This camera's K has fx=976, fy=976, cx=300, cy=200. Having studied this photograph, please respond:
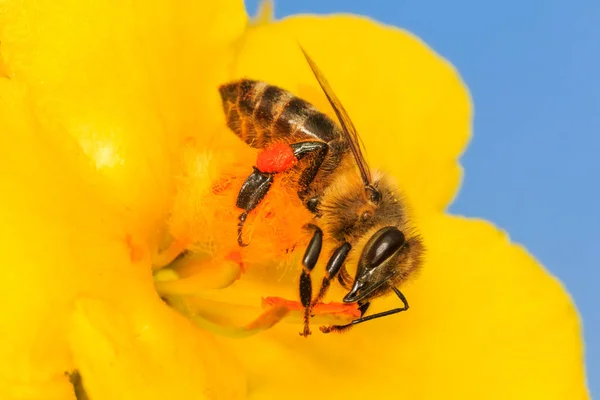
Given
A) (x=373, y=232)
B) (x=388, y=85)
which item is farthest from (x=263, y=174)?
(x=388, y=85)

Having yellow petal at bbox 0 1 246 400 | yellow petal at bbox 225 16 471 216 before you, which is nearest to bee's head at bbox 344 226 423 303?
yellow petal at bbox 0 1 246 400

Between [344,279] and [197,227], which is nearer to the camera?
[344,279]

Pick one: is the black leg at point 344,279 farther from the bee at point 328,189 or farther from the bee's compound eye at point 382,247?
the bee's compound eye at point 382,247

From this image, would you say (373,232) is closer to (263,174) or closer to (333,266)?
(333,266)

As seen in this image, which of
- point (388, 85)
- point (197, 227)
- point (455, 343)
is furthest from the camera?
point (388, 85)

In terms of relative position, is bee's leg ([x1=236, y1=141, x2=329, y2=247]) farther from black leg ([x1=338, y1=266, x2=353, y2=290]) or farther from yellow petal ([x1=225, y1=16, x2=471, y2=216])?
yellow petal ([x1=225, y1=16, x2=471, y2=216])

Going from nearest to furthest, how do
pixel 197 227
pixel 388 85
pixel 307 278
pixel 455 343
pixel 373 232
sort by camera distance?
pixel 307 278 → pixel 373 232 → pixel 197 227 → pixel 455 343 → pixel 388 85

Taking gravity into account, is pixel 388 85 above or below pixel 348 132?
above
